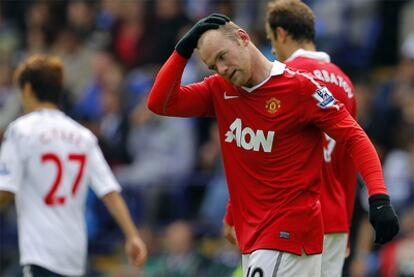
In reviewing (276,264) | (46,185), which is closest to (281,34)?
(276,264)

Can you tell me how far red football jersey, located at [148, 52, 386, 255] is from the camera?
6848 mm

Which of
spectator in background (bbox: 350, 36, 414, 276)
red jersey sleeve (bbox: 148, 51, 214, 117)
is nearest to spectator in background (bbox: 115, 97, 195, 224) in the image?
spectator in background (bbox: 350, 36, 414, 276)

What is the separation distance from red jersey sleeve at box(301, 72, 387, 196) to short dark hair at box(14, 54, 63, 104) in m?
2.49

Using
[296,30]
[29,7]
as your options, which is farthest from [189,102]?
[29,7]

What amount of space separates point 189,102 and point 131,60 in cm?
907

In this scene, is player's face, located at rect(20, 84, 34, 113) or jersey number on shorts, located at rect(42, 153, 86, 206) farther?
player's face, located at rect(20, 84, 34, 113)

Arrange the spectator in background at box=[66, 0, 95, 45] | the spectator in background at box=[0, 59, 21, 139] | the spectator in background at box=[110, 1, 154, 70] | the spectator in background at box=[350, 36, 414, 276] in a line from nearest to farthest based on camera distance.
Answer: the spectator in background at box=[350, 36, 414, 276], the spectator in background at box=[0, 59, 21, 139], the spectator in background at box=[110, 1, 154, 70], the spectator in background at box=[66, 0, 95, 45]

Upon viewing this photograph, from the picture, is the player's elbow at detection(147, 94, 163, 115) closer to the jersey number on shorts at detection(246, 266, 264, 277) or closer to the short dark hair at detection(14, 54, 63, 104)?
the jersey number on shorts at detection(246, 266, 264, 277)

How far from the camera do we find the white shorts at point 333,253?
7910 millimetres

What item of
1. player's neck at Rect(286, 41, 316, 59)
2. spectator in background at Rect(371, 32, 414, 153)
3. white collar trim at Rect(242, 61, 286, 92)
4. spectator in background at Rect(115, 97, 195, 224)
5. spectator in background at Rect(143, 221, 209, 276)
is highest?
white collar trim at Rect(242, 61, 286, 92)

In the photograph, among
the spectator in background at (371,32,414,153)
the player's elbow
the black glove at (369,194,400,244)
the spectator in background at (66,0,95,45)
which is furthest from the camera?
the spectator in background at (66,0,95,45)

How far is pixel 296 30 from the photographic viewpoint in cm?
792

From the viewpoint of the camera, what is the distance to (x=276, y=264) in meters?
6.88

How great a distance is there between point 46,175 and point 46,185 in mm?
72
